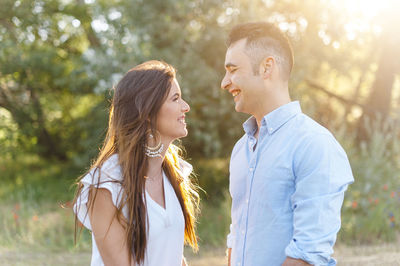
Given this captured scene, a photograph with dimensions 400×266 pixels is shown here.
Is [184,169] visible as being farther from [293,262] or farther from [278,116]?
[293,262]

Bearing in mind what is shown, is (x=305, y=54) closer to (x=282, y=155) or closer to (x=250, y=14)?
(x=250, y=14)

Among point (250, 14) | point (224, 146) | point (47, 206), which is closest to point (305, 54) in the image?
point (250, 14)

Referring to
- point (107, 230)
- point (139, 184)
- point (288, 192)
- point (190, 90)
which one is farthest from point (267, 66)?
→ point (190, 90)

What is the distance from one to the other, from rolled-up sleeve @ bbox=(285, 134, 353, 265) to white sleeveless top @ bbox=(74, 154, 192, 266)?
770mm

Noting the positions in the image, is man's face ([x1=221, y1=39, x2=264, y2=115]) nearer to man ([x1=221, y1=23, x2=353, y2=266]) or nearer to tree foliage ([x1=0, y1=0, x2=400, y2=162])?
man ([x1=221, y1=23, x2=353, y2=266])

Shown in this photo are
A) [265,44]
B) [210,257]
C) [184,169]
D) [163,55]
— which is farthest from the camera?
[163,55]

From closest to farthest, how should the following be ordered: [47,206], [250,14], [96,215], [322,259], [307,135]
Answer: [322,259] → [307,135] → [96,215] → [250,14] → [47,206]

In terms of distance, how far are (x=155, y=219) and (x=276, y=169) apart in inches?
29.9

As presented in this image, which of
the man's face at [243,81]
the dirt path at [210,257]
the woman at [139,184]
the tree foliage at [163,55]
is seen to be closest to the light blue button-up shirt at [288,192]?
the man's face at [243,81]

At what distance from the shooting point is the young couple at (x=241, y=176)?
185 cm

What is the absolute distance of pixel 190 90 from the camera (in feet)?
23.5

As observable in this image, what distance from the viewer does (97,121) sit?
8.34 metres

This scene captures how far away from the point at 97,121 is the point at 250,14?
11.5 feet

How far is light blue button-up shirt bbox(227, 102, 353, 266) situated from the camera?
1.82 metres
